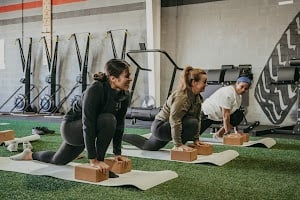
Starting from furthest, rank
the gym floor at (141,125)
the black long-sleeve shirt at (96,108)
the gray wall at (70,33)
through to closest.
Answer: the gray wall at (70,33) < the gym floor at (141,125) < the black long-sleeve shirt at (96,108)

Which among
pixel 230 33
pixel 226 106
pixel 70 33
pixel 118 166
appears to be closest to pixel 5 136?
pixel 118 166

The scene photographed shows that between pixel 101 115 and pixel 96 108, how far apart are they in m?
0.08

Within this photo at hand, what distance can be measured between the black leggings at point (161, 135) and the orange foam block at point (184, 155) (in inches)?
7.9

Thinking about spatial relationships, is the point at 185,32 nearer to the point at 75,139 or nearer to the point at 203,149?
the point at 203,149

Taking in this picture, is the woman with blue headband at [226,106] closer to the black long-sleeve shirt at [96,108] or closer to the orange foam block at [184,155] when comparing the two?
the orange foam block at [184,155]

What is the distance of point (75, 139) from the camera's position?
2.89m

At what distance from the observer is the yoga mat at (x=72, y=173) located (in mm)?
2676

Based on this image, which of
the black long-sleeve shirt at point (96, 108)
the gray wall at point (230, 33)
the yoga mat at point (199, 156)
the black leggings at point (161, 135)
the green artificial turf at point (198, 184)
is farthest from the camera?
the gray wall at point (230, 33)

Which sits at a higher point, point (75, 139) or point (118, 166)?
point (75, 139)

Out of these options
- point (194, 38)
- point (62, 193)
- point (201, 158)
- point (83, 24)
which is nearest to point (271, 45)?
point (194, 38)

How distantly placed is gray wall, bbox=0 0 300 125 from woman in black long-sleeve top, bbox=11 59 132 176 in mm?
4354

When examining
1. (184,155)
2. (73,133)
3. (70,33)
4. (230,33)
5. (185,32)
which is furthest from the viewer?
(70,33)

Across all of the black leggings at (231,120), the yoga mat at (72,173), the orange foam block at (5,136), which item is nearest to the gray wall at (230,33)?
the black leggings at (231,120)

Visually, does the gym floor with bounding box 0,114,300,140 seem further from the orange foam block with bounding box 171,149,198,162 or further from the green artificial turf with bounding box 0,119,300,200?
the orange foam block with bounding box 171,149,198,162
